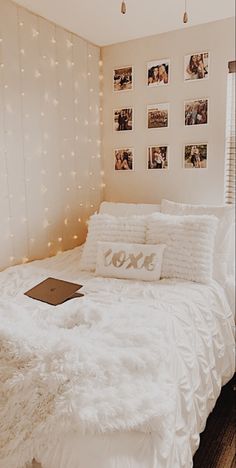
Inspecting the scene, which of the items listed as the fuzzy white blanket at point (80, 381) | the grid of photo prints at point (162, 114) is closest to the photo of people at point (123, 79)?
the grid of photo prints at point (162, 114)

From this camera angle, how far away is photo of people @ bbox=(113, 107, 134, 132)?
3.10 meters

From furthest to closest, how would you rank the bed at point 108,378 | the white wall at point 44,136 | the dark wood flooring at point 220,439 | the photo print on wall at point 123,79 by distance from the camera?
the photo print on wall at point 123,79 → the white wall at point 44,136 → the dark wood flooring at point 220,439 → the bed at point 108,378

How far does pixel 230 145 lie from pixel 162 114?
1.94 ft

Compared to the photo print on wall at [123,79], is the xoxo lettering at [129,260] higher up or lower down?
lower down

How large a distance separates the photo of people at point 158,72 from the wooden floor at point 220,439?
2.27 metres

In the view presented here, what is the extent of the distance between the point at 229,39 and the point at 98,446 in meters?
2.61

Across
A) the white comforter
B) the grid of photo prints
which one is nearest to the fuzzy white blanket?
the white comforter

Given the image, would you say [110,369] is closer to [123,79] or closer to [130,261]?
[130,261]

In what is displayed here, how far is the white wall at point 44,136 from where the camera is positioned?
2.42m

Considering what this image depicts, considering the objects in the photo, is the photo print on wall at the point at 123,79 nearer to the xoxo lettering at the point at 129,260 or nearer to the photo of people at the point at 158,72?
the photo of people at the point at 158,72

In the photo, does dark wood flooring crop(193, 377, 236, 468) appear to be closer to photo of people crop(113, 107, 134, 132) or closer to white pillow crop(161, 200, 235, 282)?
white pillow crop(161, 200, 235, 282)

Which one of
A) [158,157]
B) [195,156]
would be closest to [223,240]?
[195,156]

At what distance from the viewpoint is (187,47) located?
9.02 ft

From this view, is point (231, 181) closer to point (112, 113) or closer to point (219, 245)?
point (219, 245)
